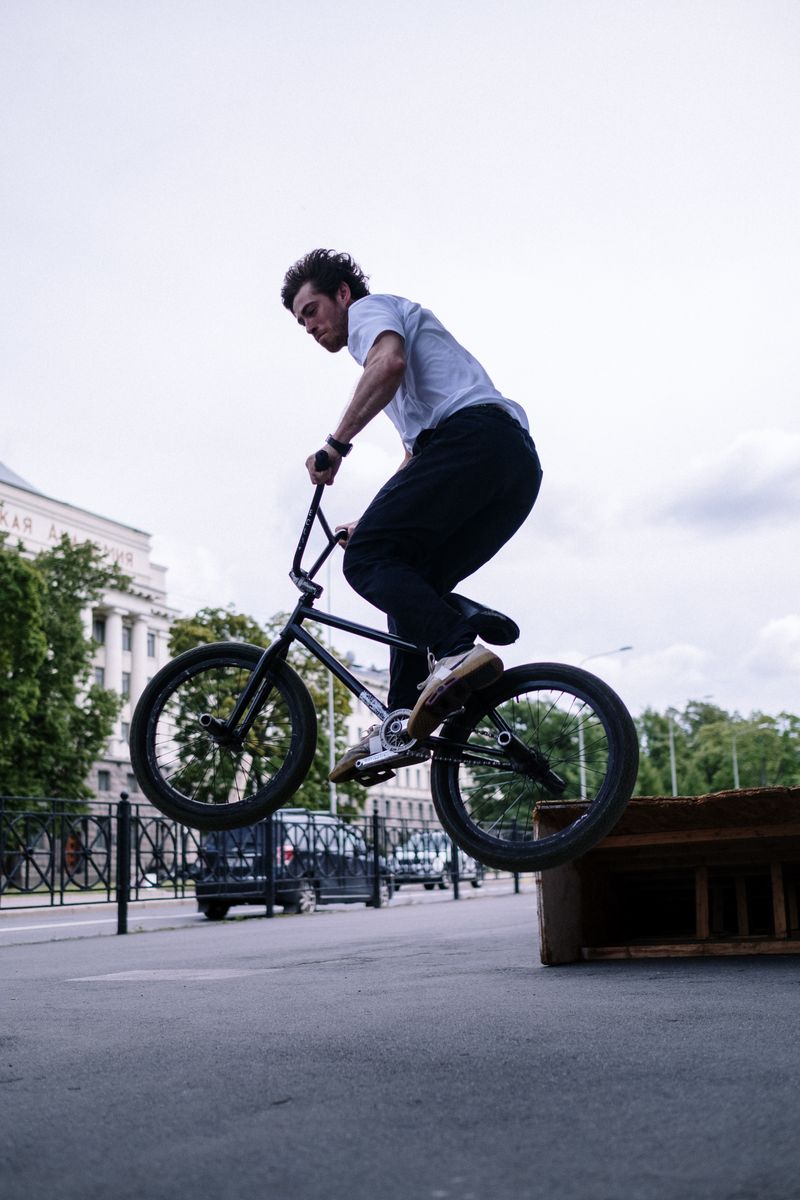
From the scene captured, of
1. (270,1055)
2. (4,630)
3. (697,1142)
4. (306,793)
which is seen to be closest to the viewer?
(697,1142)

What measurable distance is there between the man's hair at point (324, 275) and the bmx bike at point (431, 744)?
830 mm

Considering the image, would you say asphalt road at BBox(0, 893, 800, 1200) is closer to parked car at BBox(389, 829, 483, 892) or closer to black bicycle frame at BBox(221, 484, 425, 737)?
black bicycle frame at BBox(221, 484, 425, 737)

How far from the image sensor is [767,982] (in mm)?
5676

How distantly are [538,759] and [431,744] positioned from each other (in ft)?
1.34

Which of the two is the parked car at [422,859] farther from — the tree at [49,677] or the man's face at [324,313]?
the man's face at [324,313]

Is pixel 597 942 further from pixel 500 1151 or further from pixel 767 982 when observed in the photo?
pixel 500 1151

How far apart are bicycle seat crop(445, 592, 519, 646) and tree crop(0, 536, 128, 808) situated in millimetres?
39247

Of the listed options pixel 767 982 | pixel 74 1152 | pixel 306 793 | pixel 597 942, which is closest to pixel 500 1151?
pixel 74 1152

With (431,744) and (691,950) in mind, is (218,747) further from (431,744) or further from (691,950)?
(691,950)

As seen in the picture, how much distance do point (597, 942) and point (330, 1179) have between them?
5897mm

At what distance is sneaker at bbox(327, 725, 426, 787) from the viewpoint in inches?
185

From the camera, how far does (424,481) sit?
186 inches

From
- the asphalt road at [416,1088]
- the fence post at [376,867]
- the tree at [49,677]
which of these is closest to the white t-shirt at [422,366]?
the asphalt road at [416,1088]

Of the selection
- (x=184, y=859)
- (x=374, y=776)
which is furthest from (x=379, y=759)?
(x=184, y=859)
